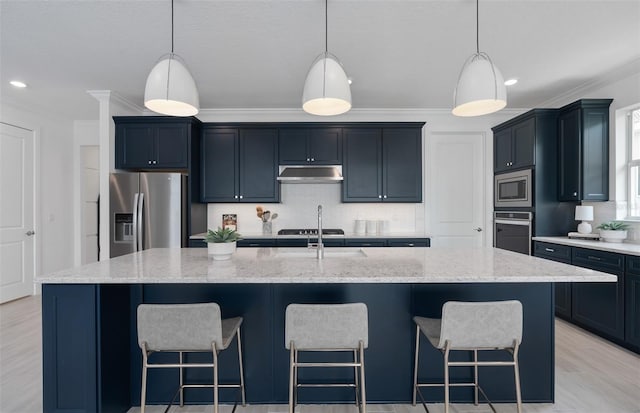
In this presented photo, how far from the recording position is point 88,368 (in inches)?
70.8

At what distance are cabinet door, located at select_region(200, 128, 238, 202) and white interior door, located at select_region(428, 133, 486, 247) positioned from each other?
289 cm

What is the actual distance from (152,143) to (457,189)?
4307 mm

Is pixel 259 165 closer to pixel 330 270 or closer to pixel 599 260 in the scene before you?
pixel 330 270

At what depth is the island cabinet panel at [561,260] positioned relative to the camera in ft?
11.4

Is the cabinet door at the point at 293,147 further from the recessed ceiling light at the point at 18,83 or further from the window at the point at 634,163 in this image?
the window at the point at 634,163

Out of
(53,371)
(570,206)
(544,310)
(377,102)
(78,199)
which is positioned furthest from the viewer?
(78,199)

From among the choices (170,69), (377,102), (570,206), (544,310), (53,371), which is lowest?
(53,371)

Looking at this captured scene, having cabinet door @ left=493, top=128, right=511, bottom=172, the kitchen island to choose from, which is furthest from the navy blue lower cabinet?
cabinet door @ left=493, top=128, right=511, bottom=172

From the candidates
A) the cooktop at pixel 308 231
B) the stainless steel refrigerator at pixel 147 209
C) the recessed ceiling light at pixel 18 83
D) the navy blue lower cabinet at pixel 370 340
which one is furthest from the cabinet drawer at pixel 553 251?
the recessed ceiling light at pixel 18 83

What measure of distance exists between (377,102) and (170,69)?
3115 millimetres

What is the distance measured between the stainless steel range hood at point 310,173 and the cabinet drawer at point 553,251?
247 centimetres

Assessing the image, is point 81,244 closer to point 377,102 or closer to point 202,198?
point 202,198

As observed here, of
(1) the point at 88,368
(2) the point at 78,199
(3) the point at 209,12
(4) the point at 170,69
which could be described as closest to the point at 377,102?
(3) the point at 209,12

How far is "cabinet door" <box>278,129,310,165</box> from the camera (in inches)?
177
